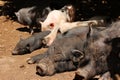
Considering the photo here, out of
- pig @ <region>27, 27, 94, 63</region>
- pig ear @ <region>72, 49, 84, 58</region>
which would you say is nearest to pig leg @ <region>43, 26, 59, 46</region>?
pig @ <region>27, 27, 94, 63</region>

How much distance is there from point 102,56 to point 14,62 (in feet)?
6.11

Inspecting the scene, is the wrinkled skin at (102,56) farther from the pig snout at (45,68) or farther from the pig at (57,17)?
the pig at (57,17)

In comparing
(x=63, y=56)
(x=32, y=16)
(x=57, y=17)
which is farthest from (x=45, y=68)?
(x=32, y=16)

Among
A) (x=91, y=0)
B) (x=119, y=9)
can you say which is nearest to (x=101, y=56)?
(x=119, y=9)

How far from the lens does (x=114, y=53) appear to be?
6.23m

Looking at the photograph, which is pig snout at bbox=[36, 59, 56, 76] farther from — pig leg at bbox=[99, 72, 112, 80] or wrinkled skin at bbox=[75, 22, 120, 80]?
pig leg at bbox=[99, 72, 112, 80]

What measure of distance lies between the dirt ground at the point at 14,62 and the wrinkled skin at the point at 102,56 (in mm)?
407

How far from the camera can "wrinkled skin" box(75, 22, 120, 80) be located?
6219 mm

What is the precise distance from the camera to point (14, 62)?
23.9ft

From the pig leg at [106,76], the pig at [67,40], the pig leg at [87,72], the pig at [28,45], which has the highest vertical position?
the pig at [67,40]

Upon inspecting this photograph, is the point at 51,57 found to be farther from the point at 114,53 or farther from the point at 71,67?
the point at 114,53

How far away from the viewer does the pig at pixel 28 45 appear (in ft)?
25.6

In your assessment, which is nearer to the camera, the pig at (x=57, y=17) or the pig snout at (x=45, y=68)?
the pig snout at (x=45, y=68)

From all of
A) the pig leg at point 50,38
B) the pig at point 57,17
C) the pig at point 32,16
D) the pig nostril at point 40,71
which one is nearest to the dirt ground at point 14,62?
the pig nostril at point 40,71
